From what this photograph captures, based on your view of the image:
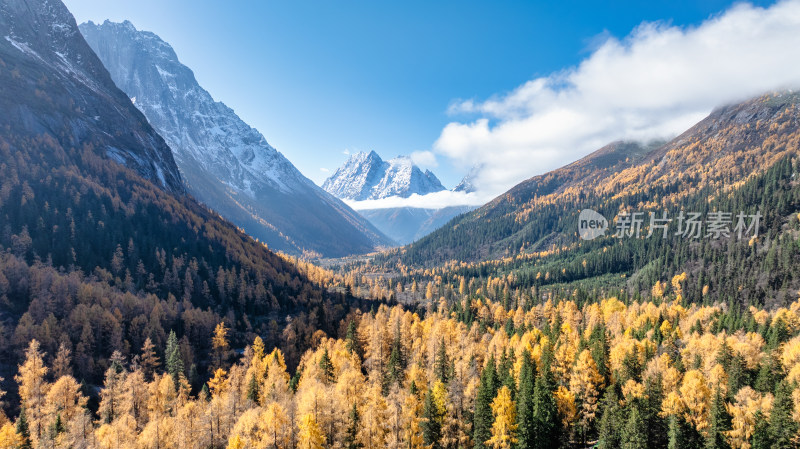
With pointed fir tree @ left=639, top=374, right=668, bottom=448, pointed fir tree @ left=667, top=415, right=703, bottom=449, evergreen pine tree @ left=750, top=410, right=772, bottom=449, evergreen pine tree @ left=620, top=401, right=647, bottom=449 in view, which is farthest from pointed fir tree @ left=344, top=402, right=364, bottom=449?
evergreen pine tree @ left=750, top=410, right=772, bottom=449

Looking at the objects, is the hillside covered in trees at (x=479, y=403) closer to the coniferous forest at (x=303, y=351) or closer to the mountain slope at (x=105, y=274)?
the coniferous forest at (x=303, y=351)

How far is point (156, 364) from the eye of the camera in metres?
97.8

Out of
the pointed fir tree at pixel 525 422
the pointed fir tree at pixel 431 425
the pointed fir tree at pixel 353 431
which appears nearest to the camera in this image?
the pointed fir tree at pixel 525 422

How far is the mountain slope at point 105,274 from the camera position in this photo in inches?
3999

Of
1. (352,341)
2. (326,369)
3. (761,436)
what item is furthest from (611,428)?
(352,341)

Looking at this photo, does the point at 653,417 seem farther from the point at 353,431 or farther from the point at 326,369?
the point at 326,369

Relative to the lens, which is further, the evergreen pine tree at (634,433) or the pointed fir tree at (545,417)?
the pointed fir tree at (545,417)

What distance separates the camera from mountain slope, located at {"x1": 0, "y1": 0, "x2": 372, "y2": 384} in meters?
102

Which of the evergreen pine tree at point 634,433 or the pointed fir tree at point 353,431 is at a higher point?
the evergreen pine tree at point 634,433

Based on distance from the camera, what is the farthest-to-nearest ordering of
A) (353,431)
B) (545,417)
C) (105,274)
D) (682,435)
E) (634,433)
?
1. (105,274)
2. (545,417)
3. (353,431)
4. (682,435)
5. (634,433)

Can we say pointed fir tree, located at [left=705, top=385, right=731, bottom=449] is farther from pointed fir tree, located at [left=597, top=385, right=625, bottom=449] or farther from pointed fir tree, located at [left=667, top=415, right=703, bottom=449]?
pointed fir tree, located at [left=597, top=385, right=625, bottom=449]

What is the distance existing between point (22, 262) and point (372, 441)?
125546mm

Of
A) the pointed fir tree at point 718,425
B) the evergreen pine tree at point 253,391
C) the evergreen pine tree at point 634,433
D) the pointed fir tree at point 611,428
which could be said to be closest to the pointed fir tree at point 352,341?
the evergreen pine tree at point 253,391

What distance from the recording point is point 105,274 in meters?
137
